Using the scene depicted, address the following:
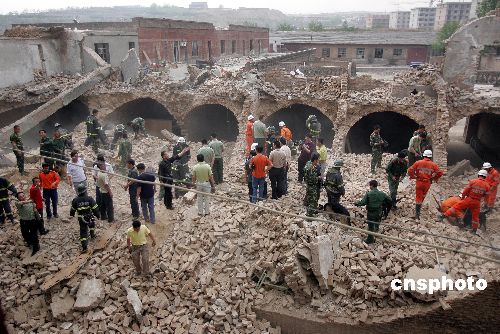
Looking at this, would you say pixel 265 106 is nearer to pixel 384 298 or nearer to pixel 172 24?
pixel 384 298

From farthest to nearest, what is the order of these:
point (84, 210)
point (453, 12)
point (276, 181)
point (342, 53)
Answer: point (453, 12) < point (342, 53) < point (276, 181) < point (84, 210)

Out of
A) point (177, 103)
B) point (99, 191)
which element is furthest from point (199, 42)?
point (99, 191)

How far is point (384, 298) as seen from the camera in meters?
6.82

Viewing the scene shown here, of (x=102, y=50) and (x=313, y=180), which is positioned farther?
(x=102, y=50)

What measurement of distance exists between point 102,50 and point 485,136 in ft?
70.9

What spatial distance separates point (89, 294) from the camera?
7320mm

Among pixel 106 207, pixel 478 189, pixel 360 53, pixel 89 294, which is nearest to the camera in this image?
pixel 89 294

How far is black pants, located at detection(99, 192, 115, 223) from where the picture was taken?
29.0 ft

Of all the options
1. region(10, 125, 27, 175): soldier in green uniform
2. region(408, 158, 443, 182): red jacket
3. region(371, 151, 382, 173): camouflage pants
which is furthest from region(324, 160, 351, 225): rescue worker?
region(10, 125, 27, 175): soldier in green uniform

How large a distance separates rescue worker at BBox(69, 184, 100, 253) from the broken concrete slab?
0.90 meters

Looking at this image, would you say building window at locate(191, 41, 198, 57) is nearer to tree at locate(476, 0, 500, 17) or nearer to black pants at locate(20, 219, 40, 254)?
tree at locate(476, 0, 500, 17)

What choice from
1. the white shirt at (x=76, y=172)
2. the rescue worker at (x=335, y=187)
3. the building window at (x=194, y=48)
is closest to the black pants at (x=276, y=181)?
the rescue worker at (x=335, y=187)

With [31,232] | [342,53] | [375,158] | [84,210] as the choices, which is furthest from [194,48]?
[84,210]

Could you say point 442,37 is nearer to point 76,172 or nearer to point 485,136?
point 485,136
